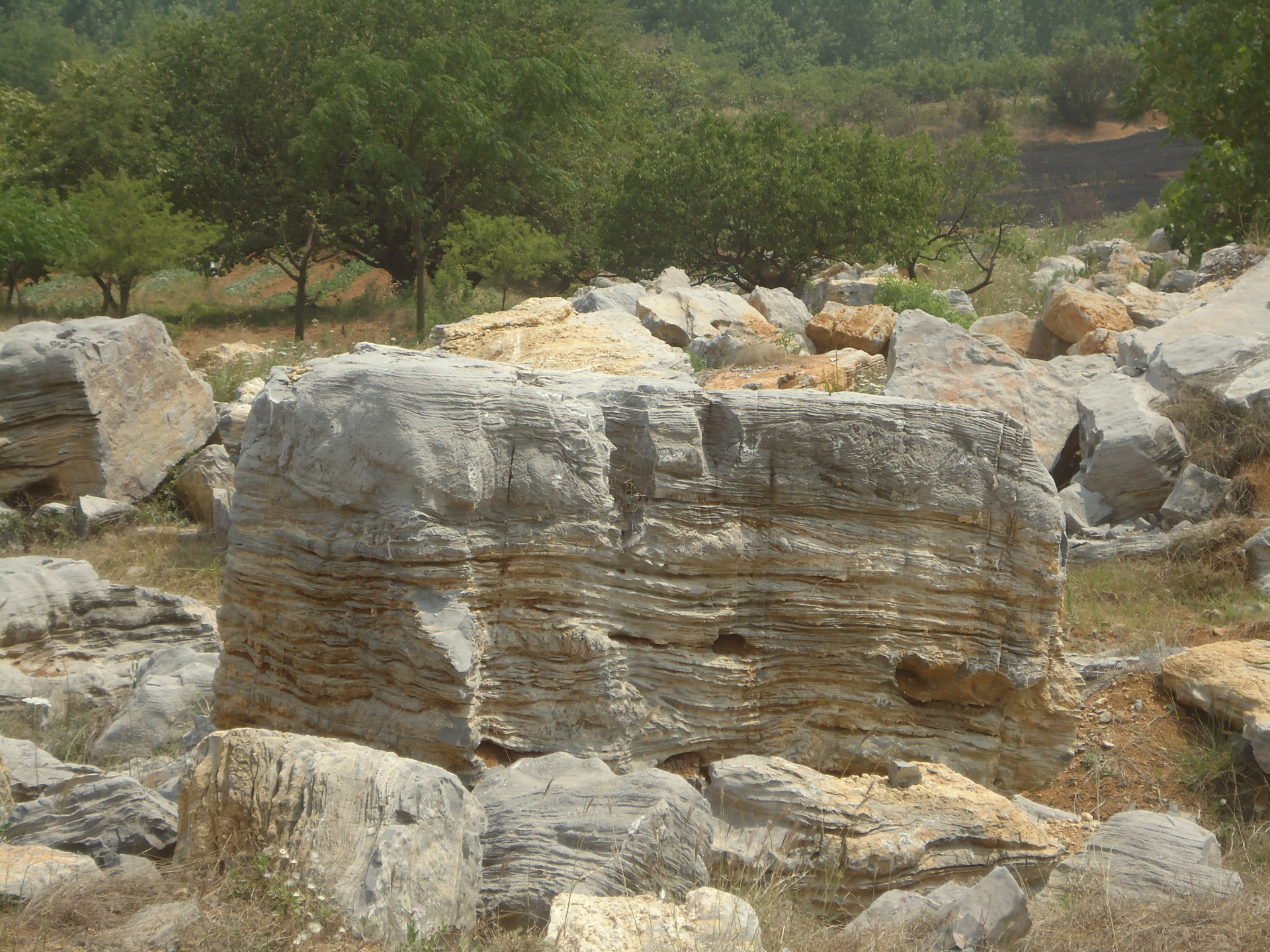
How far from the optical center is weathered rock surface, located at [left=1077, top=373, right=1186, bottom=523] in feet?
28.6

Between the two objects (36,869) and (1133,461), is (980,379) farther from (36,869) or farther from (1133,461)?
(36,869)

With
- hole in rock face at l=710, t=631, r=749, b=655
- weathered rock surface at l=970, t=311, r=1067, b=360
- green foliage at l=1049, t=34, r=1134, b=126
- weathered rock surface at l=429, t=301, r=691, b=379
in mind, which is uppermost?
green foliage at l=1049, t=34, r=1134, b=126

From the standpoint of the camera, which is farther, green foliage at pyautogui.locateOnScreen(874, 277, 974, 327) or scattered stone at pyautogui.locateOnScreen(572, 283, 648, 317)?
green foliage at pyautogui.locateOnScreen(874, 277, 974, 327)

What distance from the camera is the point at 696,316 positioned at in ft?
40.5

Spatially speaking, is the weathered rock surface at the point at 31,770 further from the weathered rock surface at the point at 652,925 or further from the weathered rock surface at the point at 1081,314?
the weathered rock surface at the point at 1081,314

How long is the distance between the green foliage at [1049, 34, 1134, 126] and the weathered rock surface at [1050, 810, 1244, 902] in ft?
148

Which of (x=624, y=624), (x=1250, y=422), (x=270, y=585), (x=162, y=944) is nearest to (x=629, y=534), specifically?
(x=624, y=624)

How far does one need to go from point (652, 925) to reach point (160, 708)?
3764mm

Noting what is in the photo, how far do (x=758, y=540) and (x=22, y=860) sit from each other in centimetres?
295

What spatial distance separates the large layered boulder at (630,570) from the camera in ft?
13.9

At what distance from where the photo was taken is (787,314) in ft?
43.7

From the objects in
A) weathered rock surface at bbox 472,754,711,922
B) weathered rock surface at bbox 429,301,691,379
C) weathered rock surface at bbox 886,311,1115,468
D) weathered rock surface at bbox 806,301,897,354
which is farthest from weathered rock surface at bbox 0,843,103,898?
weathered rock surface at bbox 806,301,897,354

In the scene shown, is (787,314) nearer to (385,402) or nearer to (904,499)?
(904,499)

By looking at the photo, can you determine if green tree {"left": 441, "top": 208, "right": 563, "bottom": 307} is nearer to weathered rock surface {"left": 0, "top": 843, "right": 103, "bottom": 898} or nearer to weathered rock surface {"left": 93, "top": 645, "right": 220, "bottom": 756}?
weathered rock surface {"left": 93, "top": 645, "right": 220, "bottom": 756}
